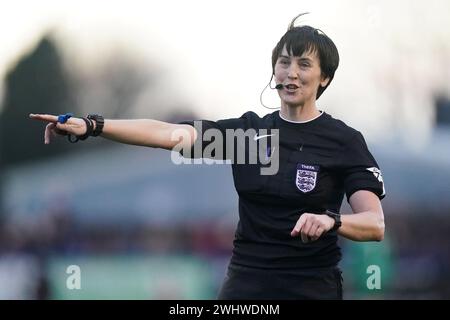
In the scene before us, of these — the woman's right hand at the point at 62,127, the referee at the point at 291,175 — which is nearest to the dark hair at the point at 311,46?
the referee at the point at 291,175

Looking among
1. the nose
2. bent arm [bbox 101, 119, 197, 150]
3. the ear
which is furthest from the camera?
the ear

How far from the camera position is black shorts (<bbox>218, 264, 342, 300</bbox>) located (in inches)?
177

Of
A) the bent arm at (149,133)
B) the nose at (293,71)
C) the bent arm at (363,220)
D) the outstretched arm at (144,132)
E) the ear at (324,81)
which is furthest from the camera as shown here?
Answer: the ear at (324,81)

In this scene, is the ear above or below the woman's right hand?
above

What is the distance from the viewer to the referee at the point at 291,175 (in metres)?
4.49

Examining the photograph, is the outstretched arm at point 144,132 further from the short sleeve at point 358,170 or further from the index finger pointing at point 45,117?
the short sleeve at point 358,170

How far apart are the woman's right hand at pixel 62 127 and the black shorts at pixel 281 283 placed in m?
1.00

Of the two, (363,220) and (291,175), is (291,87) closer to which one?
(291,175)

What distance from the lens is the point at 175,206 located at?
12.1 meters

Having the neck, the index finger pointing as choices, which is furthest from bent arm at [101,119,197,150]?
the neck

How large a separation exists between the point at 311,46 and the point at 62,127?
50.9 inches

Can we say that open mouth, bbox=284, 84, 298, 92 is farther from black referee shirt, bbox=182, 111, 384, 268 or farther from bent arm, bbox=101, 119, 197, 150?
bent arm, bbox=101, 119, 197, 150

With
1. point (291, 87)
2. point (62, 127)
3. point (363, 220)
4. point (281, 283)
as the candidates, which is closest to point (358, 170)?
point (363, 220)
